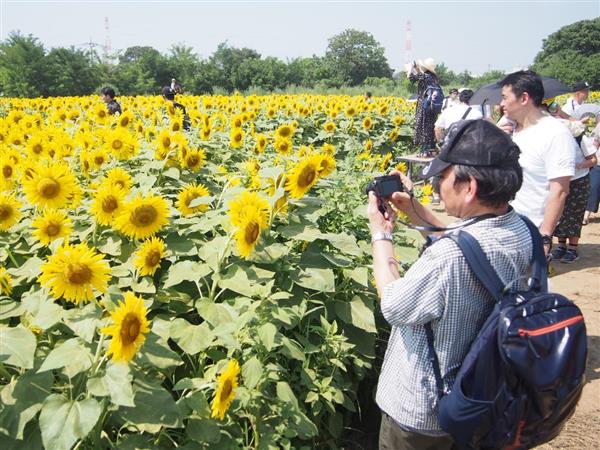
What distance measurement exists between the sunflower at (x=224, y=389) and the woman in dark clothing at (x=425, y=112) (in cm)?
714

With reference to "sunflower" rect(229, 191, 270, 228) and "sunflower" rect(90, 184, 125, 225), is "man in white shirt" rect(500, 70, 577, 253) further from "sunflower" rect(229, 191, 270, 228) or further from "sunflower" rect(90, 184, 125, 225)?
"sunflower" rect(90, 184, 125, 225)

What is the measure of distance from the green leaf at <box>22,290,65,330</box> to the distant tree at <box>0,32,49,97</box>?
20138 mm

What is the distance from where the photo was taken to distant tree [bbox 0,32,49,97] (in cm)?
1909

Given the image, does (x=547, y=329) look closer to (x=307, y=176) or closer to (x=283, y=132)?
(x=307, y=176)

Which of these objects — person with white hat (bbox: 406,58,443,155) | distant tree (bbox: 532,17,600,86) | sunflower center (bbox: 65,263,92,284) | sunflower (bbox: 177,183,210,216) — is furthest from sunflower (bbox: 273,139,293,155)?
distant tree (bbox: 532,17,600,86)

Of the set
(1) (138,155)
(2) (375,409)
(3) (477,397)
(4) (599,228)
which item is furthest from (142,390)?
(4) (599,228)

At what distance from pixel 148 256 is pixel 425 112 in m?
7.06

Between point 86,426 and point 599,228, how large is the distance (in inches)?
272

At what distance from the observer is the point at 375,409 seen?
8.52 ft

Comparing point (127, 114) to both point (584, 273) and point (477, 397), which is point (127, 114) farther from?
point (584, 273)

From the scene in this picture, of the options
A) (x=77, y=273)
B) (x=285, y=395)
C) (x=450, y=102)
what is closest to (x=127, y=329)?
(x=77, y=273)

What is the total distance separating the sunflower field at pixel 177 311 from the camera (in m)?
1.41

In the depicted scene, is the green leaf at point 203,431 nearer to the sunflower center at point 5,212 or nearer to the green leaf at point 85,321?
the green leaf at point 85,321

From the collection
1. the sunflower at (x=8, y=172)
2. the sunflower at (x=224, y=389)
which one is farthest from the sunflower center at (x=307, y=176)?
the sunflower at (x=8, y=172)
